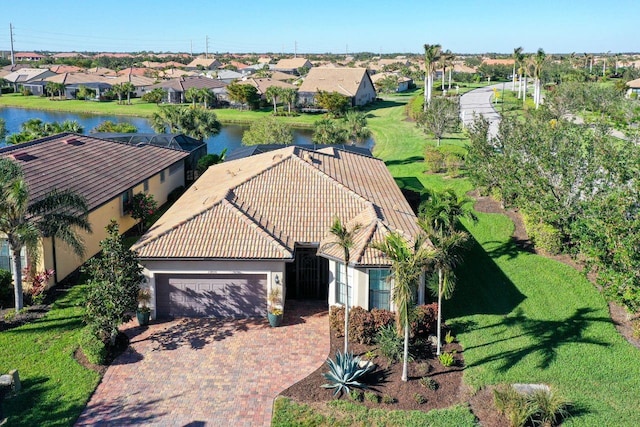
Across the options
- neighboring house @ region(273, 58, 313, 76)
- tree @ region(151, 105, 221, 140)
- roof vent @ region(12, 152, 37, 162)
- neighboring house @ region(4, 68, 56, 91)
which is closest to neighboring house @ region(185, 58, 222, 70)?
neighboring house @ region(273, 58, 313, 76)

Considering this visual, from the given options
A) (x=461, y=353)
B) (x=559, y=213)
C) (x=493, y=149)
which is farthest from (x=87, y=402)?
(x=493, y=149)

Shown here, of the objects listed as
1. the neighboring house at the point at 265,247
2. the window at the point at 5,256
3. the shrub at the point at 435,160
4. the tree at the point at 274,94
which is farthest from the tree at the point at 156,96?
the window at the point at 5,256

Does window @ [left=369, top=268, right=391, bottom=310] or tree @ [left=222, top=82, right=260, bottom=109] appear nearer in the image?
window @ [left=369, top=268, right=391, bottom=310]

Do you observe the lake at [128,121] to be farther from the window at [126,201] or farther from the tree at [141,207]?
the window at [126,201]

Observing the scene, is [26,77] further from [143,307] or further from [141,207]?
[143,307]

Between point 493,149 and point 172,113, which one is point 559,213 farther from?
point 172,113

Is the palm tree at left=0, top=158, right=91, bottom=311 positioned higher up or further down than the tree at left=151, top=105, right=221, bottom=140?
further down

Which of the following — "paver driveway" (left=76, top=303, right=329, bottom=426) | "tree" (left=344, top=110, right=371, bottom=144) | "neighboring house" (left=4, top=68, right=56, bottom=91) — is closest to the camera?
"paver driveway" (left=76, top=303, right=329, bottom=426)

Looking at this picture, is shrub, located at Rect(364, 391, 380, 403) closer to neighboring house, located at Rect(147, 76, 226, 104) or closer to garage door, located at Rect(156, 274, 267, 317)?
garage door, located at Rect(156, 274, 267, 317)
